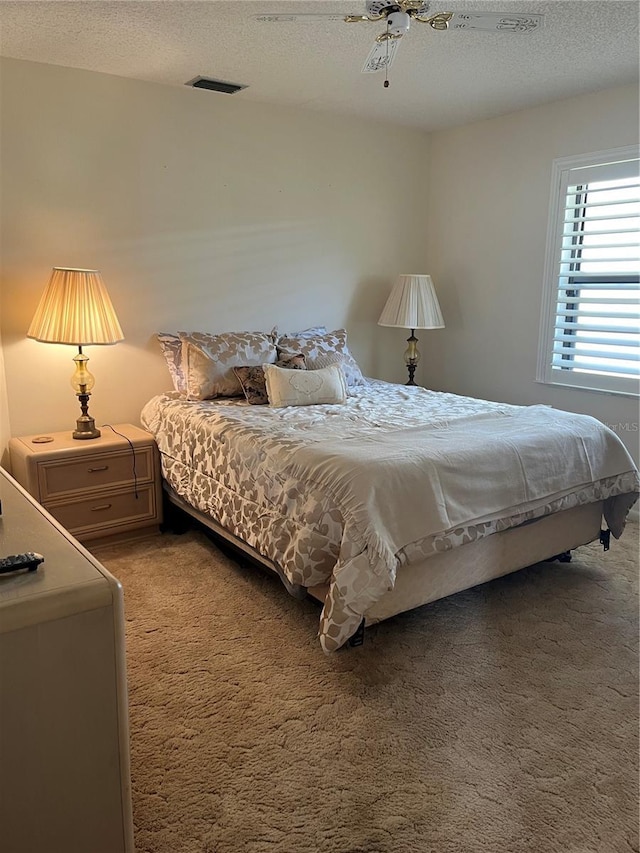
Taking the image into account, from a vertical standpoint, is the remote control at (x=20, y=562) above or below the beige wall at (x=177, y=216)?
below

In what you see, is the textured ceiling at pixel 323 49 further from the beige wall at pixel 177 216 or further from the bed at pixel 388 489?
the bed at pixel 388 489

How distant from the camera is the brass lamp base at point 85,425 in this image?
3.31 metres

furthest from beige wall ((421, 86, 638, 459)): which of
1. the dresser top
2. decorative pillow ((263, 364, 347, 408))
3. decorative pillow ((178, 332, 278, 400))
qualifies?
the dresser top

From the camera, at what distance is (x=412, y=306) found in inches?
173

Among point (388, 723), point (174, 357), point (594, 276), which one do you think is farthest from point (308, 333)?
point (388, 723)

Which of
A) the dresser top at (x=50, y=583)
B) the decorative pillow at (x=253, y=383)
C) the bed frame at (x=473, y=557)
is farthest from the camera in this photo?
the decorative pillow at (x=253, y=383)

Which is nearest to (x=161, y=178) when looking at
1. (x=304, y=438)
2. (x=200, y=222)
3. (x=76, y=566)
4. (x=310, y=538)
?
(x=200, y=222)

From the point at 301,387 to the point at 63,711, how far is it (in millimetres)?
2421

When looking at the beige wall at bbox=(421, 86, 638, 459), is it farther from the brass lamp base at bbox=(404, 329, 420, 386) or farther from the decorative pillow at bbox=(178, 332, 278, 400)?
the decorative pillow at bbox=(178, 332, 278, 400)

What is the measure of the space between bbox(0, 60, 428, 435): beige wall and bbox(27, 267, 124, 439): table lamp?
0.93 ft

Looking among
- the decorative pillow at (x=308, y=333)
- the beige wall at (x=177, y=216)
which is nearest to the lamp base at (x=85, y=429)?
the beige wall at (x=177, y=216)

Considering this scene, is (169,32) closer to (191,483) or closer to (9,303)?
(9,303)

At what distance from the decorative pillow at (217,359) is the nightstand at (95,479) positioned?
1.38 ft

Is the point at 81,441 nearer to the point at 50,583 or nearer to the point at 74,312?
the point at 74,312
